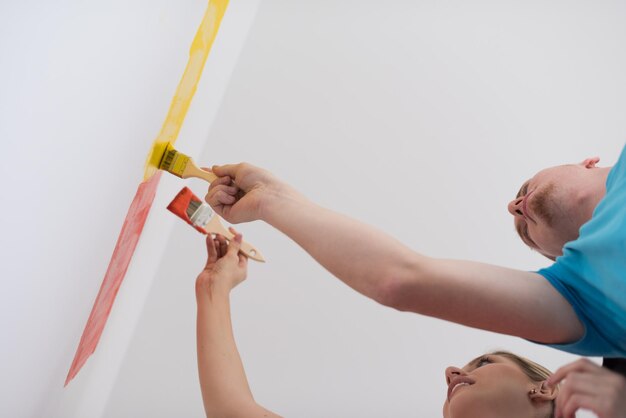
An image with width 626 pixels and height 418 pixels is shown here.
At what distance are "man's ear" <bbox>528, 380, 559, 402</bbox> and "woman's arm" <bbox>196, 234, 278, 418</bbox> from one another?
0.38m

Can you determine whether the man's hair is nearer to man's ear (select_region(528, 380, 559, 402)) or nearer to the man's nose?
man's ear (select_region(528, 380, 559, 402))

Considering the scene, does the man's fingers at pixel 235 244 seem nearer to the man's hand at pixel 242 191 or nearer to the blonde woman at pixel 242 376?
the blonde woman at pixel 242 376

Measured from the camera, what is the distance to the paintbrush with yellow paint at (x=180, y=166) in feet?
2.93

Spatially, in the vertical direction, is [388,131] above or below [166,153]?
above

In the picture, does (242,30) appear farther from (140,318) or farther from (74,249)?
(74,249)

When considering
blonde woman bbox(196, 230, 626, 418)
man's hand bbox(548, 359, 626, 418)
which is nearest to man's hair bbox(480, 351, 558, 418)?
blonde woman bbox(196, 230, 626, 418)

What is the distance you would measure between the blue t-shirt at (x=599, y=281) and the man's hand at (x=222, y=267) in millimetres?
489

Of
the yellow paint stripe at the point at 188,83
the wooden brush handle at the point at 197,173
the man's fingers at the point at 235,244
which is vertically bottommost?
the man's fingers at the point at 235,244

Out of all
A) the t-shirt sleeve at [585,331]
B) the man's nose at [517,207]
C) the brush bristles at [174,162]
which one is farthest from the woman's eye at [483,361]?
the brush bristles at [174,162]

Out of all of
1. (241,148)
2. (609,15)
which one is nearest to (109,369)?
(241,148)

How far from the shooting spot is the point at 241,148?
4.63 ft

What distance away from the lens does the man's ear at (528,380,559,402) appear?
94 centimetres

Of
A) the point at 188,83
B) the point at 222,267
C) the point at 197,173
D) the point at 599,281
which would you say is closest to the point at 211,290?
the point at 222,267

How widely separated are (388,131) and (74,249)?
2.99ft
